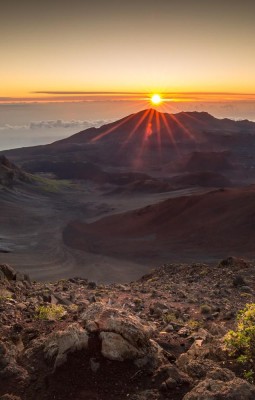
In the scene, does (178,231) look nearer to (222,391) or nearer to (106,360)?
(106,360)

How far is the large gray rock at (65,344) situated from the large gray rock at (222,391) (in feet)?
6.83

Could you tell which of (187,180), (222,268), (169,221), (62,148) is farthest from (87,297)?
(62,148)

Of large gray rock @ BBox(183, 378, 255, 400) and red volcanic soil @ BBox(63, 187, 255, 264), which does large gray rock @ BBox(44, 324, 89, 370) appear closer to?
large gray rock @ BBox(183, 378, 255, 400)

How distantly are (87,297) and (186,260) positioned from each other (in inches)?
1188

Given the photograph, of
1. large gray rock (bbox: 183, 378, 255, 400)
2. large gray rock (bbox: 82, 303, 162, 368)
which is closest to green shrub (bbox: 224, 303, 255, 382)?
large gray rock (bbox: 183, 378, 255, 400)

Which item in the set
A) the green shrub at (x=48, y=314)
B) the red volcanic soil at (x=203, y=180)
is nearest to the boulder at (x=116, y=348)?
the green shrub at (x=48, y=314)

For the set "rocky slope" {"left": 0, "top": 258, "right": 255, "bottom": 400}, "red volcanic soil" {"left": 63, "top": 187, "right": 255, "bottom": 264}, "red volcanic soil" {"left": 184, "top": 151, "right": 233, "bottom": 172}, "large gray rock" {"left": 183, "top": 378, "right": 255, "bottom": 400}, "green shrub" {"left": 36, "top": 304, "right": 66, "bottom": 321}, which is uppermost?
"large gray rock" {"left": 183, "top": 378, "right": 255, "bottom": 400}

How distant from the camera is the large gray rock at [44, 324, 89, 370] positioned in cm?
655

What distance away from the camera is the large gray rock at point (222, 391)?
5.14 metres

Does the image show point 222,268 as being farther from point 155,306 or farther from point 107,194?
point 107,194

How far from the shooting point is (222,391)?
519 centimetres

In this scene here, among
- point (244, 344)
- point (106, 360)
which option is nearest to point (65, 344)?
point (106, 360)

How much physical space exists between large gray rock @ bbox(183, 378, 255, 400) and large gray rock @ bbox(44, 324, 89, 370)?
6.83 ft

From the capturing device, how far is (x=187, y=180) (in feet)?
378
